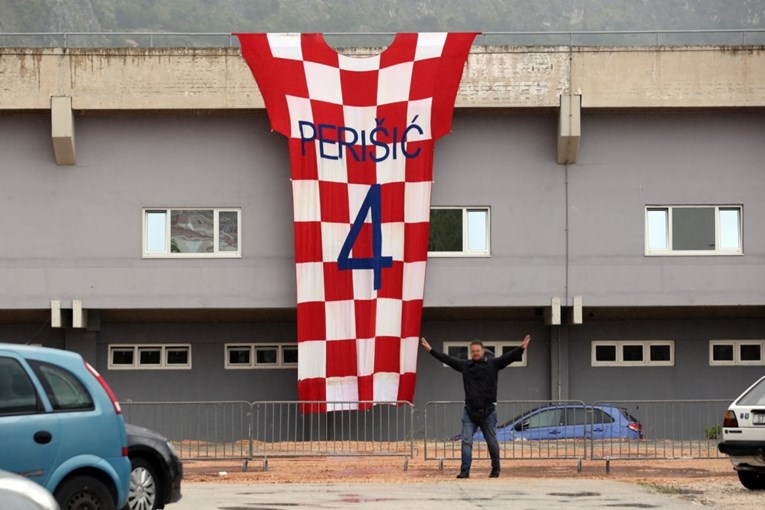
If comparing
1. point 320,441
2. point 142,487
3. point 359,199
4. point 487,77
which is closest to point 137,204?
point 359,199

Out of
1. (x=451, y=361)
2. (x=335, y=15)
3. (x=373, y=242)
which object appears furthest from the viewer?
(x=335, y=15)

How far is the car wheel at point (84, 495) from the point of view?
10773mm

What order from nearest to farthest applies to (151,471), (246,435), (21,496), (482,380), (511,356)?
(21,496) → (151,471) → (511,356) → (482,380) → (246,435)

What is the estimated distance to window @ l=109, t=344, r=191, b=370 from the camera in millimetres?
27906

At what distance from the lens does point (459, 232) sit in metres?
26.8

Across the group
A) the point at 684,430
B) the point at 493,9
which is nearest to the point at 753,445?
the point at 684,430

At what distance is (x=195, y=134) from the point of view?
87.8 feet

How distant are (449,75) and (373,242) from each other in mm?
3525

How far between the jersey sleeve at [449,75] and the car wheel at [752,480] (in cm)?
1163

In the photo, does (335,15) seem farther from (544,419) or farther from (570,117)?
(544,419)

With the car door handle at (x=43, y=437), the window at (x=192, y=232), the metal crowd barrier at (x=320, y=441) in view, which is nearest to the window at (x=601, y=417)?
the metal crowd barrier at (x=320, y=441)

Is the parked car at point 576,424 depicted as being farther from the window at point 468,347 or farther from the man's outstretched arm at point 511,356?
the window at point 468,347

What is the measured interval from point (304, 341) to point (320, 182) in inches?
121

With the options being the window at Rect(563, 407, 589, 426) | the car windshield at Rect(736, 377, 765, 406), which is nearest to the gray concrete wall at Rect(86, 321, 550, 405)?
the window at Rect(563, 407, 589, 426)
